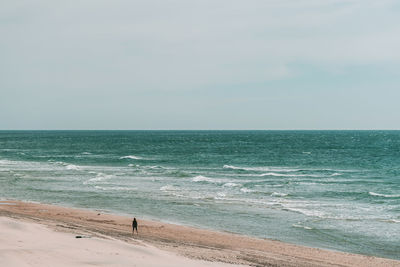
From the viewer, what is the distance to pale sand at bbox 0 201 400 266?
55.1 ft

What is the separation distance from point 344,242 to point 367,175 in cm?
3104

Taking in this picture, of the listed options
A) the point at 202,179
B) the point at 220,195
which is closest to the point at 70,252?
the point at 220,195

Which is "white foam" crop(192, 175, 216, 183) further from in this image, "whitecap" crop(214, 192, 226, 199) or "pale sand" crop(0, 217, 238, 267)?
"pale sand" crop(0, 217, 238, 267)

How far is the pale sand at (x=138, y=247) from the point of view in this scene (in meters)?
16.8

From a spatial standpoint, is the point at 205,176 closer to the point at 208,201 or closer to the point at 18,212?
the point at 208,201

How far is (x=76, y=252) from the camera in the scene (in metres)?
17.6

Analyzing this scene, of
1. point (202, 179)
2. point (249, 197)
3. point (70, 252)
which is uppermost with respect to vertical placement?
point (70, 252)

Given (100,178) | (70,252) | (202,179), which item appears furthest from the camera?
(100,178)

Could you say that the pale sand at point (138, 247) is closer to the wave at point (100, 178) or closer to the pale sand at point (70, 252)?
the pale sand at point (70, 252)

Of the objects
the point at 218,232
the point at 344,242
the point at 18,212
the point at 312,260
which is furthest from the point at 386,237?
the point at 18,212

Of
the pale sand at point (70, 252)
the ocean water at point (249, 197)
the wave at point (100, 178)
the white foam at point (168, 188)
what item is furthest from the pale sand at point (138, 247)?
the wave at point (100, 178)

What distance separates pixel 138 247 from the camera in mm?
19422

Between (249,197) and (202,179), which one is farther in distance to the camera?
(202,179)

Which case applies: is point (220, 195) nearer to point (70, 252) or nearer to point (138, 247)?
point (138, 247)
